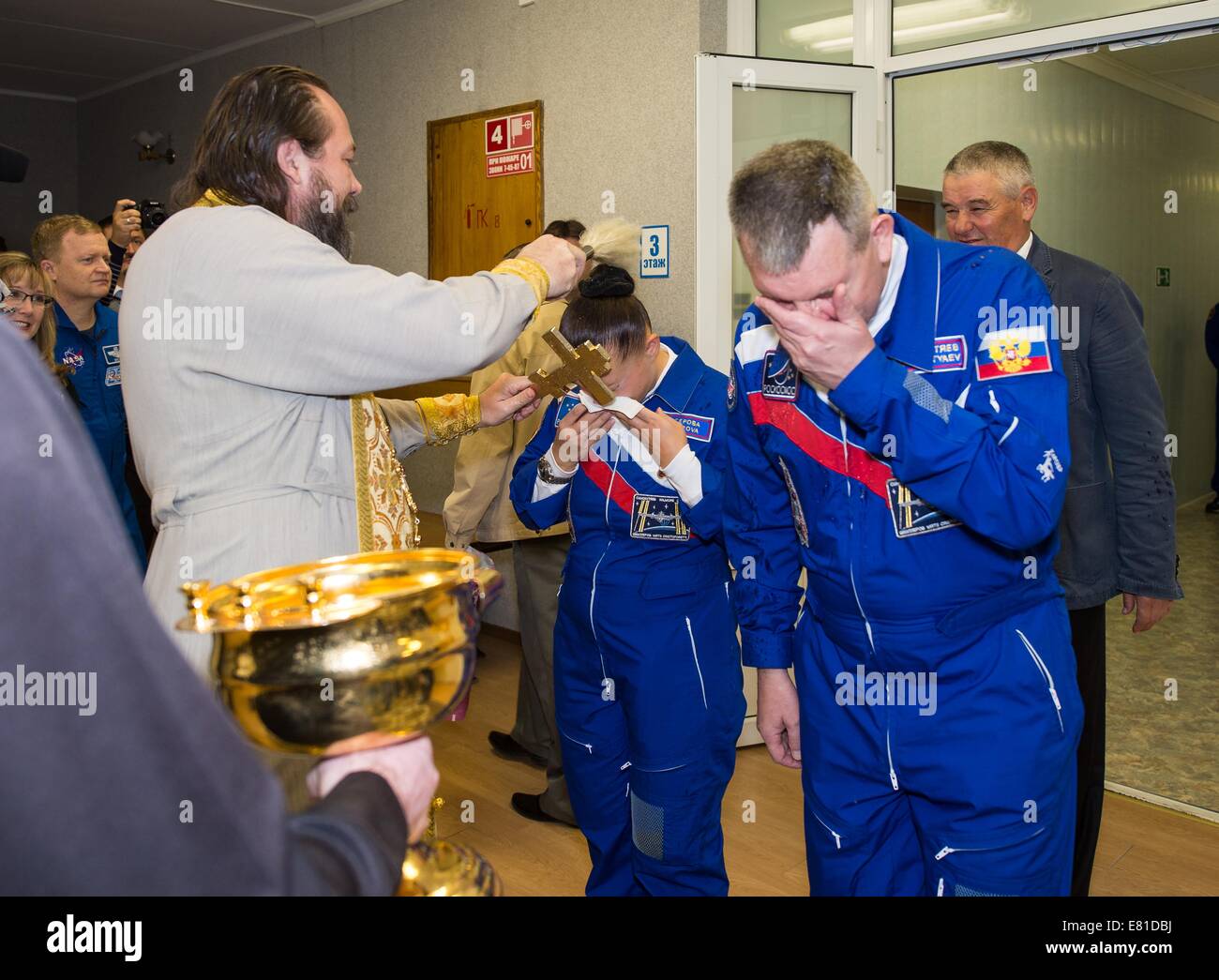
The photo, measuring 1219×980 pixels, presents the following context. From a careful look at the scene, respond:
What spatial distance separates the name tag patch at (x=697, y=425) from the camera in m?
2.46

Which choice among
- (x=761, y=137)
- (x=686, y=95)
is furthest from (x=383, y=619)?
(x=686, y=95)

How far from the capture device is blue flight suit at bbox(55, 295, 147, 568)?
3.83m

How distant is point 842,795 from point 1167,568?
4.21 ft

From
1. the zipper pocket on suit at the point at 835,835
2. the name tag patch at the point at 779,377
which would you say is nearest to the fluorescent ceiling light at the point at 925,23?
the name tag patch at the point at 779,377

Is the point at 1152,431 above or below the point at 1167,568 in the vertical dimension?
above

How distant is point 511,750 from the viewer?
3947mm

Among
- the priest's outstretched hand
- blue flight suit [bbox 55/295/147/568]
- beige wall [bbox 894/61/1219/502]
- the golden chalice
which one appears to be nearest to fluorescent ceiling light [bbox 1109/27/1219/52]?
beige wall [bbox 894/61/1219/502]

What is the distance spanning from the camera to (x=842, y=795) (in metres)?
1.73

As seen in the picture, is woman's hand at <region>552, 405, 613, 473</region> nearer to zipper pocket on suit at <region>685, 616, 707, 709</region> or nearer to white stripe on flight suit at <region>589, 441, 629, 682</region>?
white stripe on flight suit at <region>589, 441, 629, 682</region>

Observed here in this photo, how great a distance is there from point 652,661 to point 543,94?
3.33 metres

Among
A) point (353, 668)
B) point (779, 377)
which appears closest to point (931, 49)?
point (779, 377)

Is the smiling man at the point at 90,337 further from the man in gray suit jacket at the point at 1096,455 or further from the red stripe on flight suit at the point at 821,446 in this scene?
the man in gray suit jacket at the point at 1096,455

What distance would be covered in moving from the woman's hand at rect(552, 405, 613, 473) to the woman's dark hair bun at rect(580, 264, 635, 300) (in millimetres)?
294
